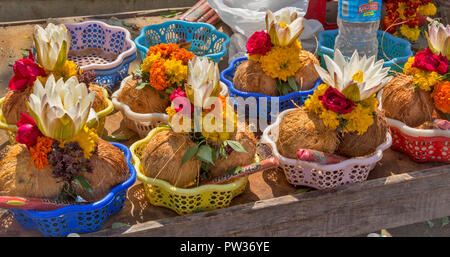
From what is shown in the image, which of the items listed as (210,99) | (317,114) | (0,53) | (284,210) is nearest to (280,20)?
(317,114)

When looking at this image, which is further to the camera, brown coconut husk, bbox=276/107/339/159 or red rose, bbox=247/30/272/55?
red rose, bbox=247/30/272/55

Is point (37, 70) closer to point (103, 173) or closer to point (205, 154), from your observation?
point (103, 173)

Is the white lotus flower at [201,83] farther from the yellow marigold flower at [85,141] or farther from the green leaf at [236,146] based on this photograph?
the yellow marigold flower at [85,141]

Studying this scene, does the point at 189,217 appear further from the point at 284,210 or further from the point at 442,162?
the point at 442,162

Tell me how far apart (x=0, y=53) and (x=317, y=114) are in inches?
104

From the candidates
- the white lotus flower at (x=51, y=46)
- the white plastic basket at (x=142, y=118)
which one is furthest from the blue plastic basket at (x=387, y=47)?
the white lotus flower at (x=51, y=46)

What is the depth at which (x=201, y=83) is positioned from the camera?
5.83 feet

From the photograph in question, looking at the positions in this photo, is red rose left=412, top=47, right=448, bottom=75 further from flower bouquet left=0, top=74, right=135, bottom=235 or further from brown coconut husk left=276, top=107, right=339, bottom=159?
flower bouquet left=0, top=74, right=135, bottom=235

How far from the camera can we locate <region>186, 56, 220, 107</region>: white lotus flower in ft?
5.83

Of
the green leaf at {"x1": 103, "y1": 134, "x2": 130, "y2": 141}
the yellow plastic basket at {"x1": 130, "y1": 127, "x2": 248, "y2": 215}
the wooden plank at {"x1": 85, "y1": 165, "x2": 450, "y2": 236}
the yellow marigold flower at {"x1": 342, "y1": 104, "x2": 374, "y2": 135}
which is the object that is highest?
the yellow marigold flower at {"x1": 342, "y1": 104, "x2": 374, "y2": 135}

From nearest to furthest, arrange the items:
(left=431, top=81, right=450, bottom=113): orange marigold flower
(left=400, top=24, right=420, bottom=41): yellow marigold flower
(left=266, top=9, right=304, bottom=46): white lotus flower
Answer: (left=431, top=81, right=450, bottom=113): orange marigold flower → (left=266, top=9, right=304, bottom=46): white lotus flower → (left=400, top=24, right=420, bottom=41): yellow marigold flower

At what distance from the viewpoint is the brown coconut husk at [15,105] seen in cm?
216

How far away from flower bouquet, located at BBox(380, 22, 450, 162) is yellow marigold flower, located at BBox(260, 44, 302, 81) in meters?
0.49

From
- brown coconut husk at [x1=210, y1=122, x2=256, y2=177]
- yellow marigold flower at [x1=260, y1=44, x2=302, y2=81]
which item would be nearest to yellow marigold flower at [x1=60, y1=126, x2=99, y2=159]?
brown coconut husk at [x1=210, y1=122, x2=256, y2=177]
